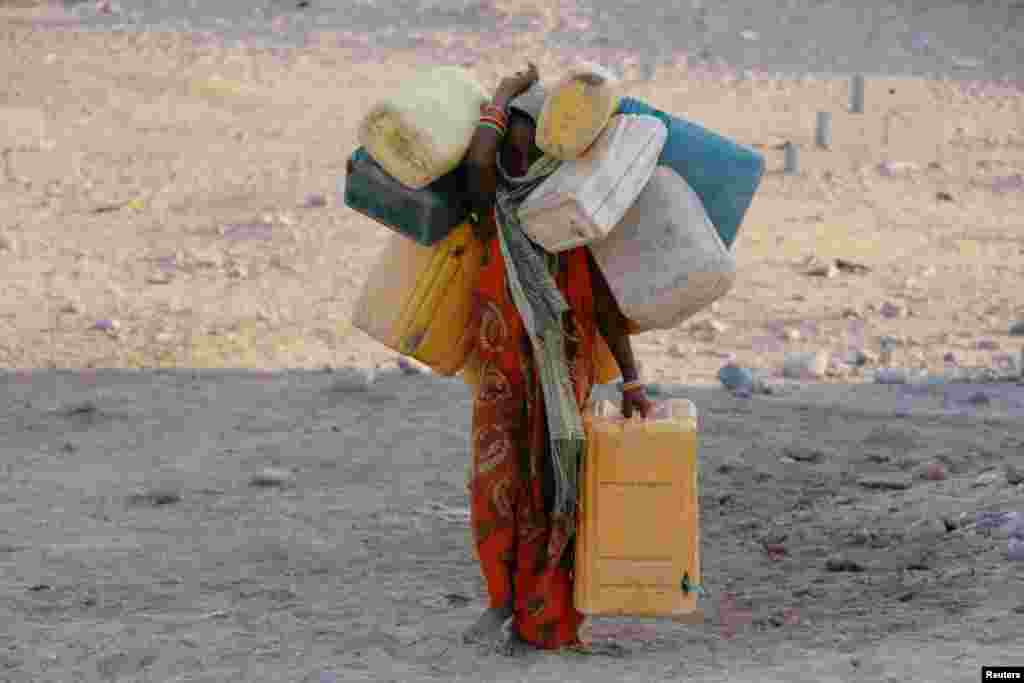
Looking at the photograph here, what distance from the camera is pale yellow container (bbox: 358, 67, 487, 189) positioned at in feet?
15.1

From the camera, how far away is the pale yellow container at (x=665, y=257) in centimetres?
458

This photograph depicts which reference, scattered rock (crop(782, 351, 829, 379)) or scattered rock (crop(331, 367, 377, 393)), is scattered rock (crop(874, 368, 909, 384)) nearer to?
scattered rock (crop(782, 351, 829, 379))

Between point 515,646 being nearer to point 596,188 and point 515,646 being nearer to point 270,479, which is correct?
point 596,188

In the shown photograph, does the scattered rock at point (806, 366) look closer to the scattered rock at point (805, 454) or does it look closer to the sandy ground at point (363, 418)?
the sandy ground at point (363, 418)

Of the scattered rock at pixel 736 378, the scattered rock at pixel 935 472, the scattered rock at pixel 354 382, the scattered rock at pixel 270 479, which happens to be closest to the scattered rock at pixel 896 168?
the scattered rock at pixel 736 378

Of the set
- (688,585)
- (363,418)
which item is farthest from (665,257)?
(363,418)

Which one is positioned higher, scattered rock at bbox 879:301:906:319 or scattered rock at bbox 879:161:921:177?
scattered rock at bbox 879:161:921:177

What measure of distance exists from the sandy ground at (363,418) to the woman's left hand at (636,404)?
2.13ft

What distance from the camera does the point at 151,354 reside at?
8.50 meters

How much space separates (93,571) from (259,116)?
317 inches

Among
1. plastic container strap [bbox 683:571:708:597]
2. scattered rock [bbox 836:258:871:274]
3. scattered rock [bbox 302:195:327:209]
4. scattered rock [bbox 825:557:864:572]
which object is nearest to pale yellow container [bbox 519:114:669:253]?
plastic container strap [bbox 683:571:708:597]

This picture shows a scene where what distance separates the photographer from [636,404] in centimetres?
486

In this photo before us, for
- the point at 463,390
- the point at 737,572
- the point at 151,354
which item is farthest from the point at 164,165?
the point at 737,572

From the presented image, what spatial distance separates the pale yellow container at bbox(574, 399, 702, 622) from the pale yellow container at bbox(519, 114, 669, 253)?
0.54m
